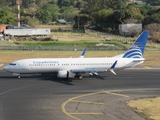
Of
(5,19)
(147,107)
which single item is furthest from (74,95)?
(5,19)

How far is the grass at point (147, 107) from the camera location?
3578 cm

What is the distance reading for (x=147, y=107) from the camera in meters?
39.2

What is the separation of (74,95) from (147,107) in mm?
10300

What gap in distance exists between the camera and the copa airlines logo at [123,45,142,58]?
59156mm

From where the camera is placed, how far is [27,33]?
126 m

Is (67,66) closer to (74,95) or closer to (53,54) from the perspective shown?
(74,95)

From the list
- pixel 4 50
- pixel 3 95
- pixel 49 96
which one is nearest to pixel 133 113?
pixel 49 96

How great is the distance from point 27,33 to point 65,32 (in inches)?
1140

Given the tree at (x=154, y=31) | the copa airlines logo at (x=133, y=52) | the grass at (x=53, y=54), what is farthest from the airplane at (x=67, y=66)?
the tree at (x=154, y=31)

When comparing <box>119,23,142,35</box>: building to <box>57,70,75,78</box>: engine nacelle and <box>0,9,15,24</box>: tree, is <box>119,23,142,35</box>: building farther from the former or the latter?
<box>57,70,75,78</box>: engine nacelle

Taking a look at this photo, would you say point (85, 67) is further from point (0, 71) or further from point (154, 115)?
point (154, 115)

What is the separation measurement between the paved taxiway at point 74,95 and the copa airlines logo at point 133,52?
3.57 m

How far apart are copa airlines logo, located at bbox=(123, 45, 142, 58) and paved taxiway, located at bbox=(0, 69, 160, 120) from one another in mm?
3567

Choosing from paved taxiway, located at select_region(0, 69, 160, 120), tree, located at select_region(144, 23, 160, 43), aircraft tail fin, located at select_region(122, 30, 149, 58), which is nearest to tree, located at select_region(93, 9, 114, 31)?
tree, located at select_region(144, 23, 160, 43)
